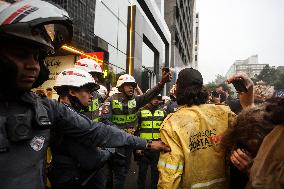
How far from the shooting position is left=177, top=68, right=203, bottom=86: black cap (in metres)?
2.75

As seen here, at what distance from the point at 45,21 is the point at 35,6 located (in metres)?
0.13

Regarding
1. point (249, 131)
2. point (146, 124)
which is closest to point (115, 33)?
point (146, 124)

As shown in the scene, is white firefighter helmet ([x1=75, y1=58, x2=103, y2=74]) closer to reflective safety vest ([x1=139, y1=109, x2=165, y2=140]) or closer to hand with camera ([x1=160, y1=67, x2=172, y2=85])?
hand with camera ([x1=160, y1=67, x2=172, y2=85])

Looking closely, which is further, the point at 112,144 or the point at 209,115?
the point at 209,115

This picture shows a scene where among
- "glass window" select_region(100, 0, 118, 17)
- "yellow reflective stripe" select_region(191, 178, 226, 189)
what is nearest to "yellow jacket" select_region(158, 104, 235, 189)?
"yellow reflective stripe" select_region(191, 178, 226, 189)

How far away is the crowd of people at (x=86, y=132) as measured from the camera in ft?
4.99

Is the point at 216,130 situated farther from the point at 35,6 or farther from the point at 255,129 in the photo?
the point at 35,6

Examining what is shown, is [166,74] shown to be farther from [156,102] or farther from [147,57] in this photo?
[147,57]

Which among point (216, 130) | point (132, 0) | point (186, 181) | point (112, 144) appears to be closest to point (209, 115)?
point (216, 130)

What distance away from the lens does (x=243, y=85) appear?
9.29ft

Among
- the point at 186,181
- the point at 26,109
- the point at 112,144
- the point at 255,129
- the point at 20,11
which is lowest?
the point at 186,181

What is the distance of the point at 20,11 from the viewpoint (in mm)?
1655

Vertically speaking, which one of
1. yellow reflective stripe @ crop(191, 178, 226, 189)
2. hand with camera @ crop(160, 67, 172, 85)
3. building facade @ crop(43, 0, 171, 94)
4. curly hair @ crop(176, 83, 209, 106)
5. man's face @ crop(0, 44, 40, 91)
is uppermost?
building facade @ crop(43, 0, 171, 94)

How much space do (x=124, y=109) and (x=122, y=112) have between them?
0.07 m
